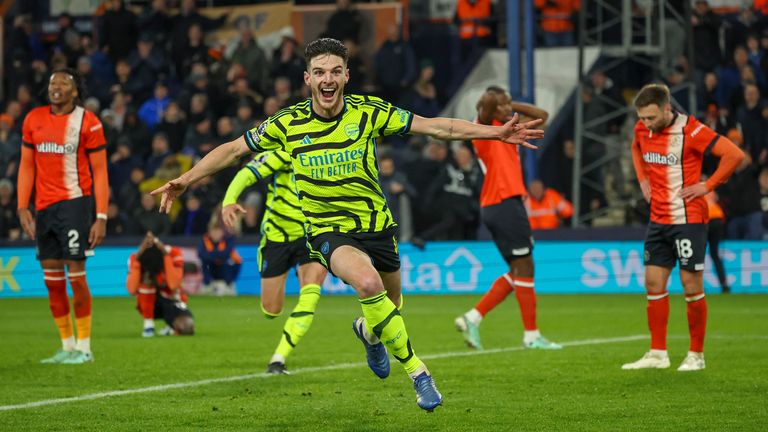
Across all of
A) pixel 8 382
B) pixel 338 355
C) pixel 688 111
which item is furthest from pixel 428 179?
pixel 8 382

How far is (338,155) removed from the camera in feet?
27.1

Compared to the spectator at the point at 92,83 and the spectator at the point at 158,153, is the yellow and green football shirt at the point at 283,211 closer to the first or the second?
the spectator at the point at 158,153

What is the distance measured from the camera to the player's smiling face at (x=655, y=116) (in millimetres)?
10430

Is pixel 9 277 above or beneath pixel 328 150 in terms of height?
beneath

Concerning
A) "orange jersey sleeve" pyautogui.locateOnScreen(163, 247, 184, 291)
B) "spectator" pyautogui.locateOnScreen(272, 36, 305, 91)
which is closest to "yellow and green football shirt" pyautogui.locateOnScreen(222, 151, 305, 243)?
"orange jersey sleeve" pyautogui.locateOnScreen(163, 247, 184, 291)

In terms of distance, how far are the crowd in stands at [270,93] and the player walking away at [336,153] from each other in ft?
42.7

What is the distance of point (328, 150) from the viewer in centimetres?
827

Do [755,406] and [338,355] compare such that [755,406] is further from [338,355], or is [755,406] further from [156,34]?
[156,34]

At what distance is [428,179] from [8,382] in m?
12.6

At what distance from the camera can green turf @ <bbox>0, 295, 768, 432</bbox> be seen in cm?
802

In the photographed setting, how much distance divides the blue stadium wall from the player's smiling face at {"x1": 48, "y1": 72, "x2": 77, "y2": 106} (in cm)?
1040

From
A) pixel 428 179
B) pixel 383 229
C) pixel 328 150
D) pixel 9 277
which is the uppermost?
pixel 328 150

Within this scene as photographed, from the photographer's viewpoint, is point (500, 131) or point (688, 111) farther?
point (688, 111)

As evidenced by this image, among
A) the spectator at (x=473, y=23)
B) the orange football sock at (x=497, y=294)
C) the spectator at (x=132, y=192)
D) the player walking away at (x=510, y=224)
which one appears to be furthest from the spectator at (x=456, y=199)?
the player walking away at (x=510, y=224)
